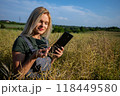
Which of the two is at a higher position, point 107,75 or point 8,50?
point 8,50

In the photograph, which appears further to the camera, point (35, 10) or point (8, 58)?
point (8, 58)

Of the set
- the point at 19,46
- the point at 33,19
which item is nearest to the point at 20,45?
the point at 19,46

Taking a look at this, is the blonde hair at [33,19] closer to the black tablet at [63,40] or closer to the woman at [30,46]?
the woman at [30,46]

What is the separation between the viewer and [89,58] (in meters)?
1.64

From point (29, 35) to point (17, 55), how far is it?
1.16ft

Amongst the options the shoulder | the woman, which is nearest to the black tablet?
the woman

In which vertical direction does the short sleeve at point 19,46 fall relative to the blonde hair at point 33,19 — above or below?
below

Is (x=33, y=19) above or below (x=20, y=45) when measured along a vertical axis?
above

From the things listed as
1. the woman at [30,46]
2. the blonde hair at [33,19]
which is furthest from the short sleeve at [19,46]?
the blonde hair at [33,19]

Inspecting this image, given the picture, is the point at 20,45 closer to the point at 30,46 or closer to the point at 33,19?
the point at 30,46

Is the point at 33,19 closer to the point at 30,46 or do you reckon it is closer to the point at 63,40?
the point at 30,46

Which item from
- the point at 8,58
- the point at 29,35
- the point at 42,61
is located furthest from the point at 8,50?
the point at 42,61

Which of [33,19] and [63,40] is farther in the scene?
[33,19]

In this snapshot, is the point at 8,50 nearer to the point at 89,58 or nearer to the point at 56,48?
the point at 56,48
